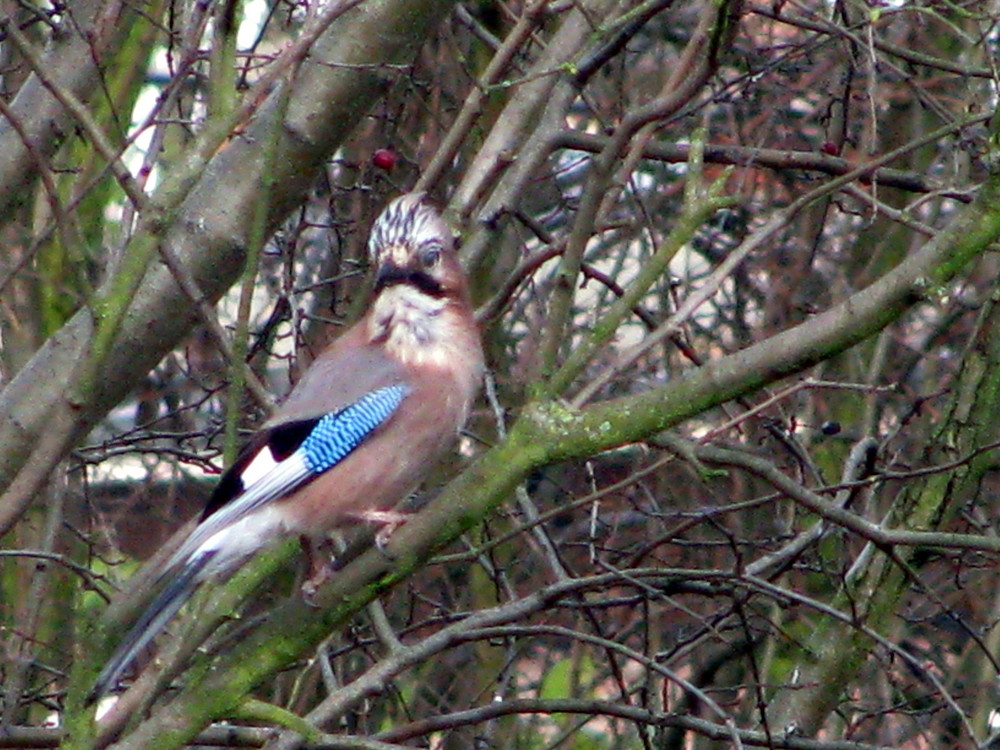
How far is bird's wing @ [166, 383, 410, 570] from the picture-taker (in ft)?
13.4

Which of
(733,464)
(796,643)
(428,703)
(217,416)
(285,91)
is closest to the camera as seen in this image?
(733,464)

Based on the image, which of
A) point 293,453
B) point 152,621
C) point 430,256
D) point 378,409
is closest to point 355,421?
point 378,409

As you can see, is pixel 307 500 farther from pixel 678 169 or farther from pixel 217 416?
pixel 678 169

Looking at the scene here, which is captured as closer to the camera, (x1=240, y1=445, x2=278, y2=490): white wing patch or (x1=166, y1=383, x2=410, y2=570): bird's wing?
(x1=166, y1=383, x2=410, y2=570): bird's wing

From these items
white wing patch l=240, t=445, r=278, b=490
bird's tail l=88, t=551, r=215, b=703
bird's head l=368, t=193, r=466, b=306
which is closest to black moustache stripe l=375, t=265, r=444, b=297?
bird's head l=368, t=193, r=466, b=306

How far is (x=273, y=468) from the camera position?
14.5 ft

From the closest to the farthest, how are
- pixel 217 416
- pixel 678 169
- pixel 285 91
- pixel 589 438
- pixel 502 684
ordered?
pixel 589 438 → pixel 285 91 → pixel 502 684 → pixel 217 416 → pixel 678 169

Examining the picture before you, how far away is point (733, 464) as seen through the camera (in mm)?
3559

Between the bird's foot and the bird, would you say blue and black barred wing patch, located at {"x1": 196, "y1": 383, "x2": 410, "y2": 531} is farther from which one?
the bird's foot

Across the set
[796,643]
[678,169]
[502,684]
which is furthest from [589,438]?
[678,169]

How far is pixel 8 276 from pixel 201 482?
387 cm

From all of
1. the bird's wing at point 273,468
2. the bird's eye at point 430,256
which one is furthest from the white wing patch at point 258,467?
the bird's eye at point 430,256

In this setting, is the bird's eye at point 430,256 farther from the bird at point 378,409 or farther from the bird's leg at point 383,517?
the bird's leg at point 383,517

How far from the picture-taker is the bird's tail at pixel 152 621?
3.43 meters
